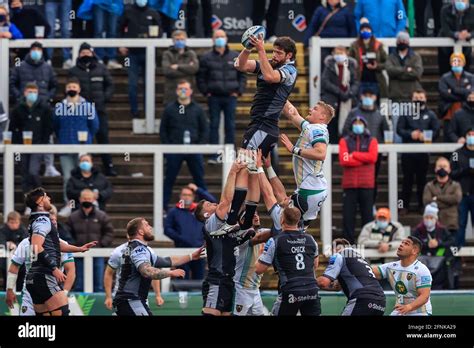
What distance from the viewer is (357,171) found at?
3077cm

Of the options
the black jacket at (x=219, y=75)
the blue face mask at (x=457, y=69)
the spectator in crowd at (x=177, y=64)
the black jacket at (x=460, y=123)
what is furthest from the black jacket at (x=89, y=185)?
the blue face mask at (x=457, y=69)

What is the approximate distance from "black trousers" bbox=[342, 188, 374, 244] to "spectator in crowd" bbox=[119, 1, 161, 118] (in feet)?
14.0

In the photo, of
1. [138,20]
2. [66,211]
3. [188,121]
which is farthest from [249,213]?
[138,20]

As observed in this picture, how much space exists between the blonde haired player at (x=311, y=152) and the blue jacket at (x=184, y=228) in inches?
200

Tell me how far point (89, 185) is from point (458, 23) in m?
6.63

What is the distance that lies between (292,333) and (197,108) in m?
9.51

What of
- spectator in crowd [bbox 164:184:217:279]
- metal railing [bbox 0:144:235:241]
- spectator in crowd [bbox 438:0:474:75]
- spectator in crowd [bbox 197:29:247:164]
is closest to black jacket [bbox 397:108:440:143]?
spectator in crowd [bbox 438:0:474:75]

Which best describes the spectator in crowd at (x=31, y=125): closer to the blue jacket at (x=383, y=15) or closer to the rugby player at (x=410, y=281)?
the blue jacket at (x=383, y=15)

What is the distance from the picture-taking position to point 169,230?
30156 mm

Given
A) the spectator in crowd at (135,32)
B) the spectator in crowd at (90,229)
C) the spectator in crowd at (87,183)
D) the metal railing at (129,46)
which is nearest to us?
the spectator in crowd at (90,229)

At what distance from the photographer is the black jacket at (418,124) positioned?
31.7 meters

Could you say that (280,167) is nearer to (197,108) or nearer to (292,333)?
(197,108)

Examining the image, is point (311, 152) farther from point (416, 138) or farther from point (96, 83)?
point (96, 83)

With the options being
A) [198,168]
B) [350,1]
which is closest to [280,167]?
[198,168]
